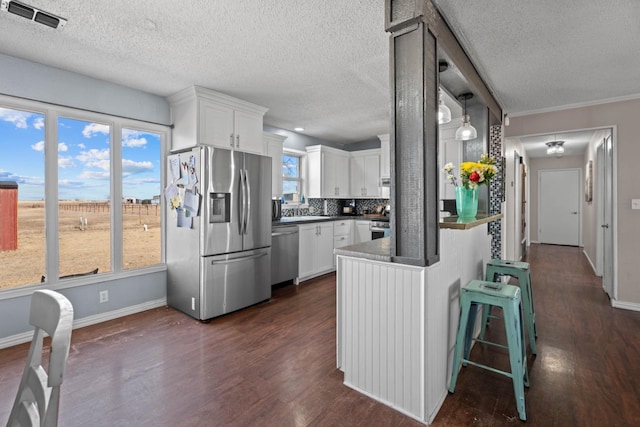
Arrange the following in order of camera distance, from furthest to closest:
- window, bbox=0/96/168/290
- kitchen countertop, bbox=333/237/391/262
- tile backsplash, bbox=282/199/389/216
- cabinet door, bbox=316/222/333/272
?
1. tile backsplash, bbox=282/199/389/216
2. cabinet door, bbox=316/222/333/272
3. window, bbox=0/96/168/290
4. kitchen countertop, bbox=333/237/391/262

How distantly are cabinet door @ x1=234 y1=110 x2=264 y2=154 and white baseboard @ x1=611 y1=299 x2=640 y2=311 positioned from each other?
14.8ft

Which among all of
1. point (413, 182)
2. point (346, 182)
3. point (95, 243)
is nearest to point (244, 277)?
point (95, 243)

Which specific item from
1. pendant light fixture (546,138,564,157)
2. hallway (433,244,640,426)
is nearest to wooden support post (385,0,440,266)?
hallway (433,244,640,426)

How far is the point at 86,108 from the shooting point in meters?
3.07

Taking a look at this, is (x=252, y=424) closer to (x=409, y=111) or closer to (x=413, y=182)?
(x=413, y=182)

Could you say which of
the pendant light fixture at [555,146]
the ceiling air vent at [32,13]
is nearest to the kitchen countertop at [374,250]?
the ceiling air vent at [32,13]

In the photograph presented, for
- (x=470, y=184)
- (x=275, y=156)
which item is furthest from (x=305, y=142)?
(x=470, y=184)

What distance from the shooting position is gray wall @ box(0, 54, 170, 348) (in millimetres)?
2678

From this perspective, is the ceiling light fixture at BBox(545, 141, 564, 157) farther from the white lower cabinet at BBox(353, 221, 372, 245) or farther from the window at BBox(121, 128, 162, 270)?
the window at BBox(121, 128, 162, 270)

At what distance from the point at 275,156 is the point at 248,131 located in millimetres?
948

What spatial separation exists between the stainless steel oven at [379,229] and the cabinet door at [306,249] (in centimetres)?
102

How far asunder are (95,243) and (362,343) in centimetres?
296

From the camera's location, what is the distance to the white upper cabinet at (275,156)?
4.62 meters

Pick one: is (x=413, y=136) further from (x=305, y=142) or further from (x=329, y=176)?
(x=305, y=142)
